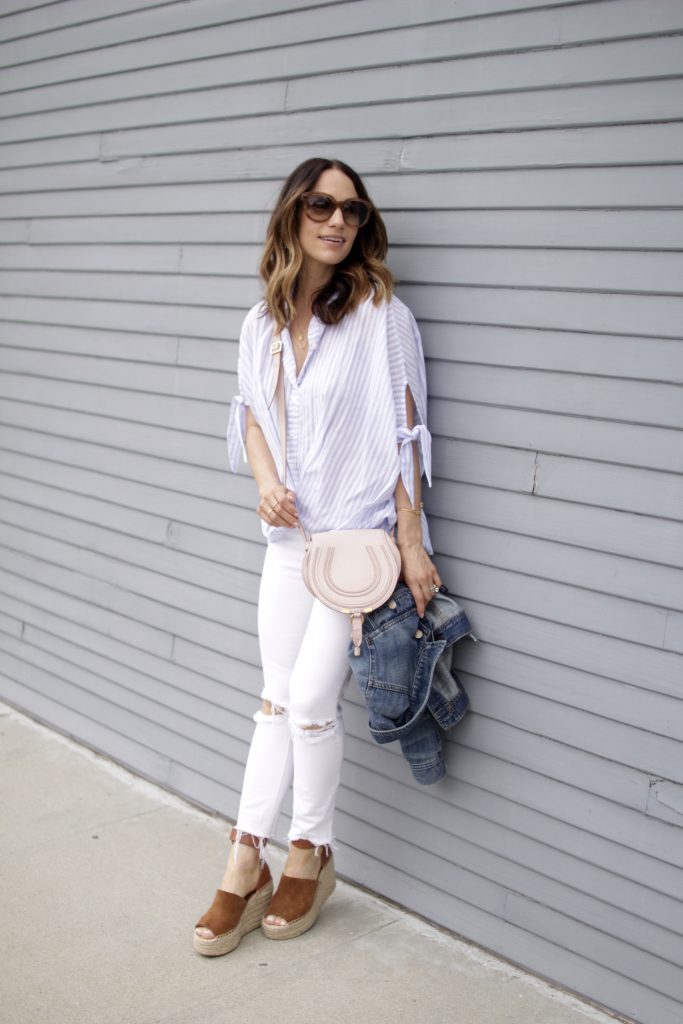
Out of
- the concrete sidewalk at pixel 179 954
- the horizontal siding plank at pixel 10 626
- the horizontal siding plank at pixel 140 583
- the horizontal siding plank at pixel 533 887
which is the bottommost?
the concrete sidewalk at pixel 179 954

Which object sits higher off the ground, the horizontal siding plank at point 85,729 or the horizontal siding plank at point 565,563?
the horizontal siding plank at point 565,563

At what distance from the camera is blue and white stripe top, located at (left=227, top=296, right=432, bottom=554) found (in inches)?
117

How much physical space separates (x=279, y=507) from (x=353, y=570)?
0.26 metres

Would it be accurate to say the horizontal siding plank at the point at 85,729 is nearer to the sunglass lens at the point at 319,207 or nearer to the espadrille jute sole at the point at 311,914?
the espadrille jute sole at the point at 311,914

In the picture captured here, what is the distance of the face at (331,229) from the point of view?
294cm

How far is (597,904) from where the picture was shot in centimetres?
279

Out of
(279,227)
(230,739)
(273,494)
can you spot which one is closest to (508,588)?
(273,494)

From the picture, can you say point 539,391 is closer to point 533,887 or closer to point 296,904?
point 533,887

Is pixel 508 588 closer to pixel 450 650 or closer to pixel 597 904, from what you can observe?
pixel 450 650

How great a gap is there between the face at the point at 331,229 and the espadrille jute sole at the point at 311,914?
1648mm

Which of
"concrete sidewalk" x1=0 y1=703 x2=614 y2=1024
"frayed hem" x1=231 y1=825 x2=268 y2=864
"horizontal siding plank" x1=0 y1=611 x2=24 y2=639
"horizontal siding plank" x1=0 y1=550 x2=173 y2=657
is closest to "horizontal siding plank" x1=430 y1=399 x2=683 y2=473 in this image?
"frayed hem" x1=231 y1=825 x2=268 y2=864

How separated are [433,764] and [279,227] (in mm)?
1474

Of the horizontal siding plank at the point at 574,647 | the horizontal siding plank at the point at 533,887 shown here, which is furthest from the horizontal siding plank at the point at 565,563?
the horizontal siding plank at the point at 533,887

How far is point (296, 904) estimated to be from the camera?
10.1 ft
